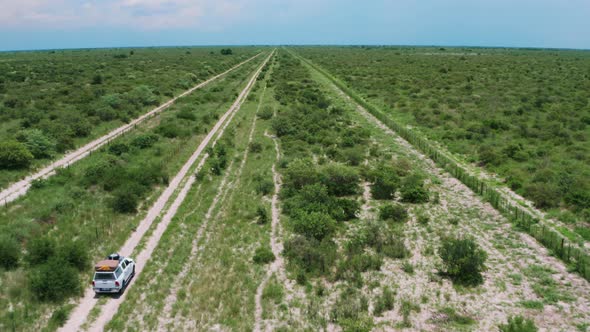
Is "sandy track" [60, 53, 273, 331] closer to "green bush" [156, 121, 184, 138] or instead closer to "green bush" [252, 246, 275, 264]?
"green bush" [156, 121, 184, 138]

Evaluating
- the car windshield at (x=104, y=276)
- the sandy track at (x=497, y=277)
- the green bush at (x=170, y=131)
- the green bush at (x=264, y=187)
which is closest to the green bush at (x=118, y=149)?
the green bush at (x=170, y=131)

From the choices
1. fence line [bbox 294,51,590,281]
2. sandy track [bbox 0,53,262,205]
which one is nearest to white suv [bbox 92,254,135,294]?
sandy track [bbox 0,53,262,205]

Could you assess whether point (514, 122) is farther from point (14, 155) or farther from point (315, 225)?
point (14, 155)

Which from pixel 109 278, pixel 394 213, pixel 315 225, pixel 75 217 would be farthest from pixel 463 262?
pixel 75 217

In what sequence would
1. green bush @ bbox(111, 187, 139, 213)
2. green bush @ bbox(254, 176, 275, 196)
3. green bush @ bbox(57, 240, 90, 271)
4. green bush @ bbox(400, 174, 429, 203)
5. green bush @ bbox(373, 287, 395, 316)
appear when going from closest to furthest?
green bush @ bbox(373, 287, 395, 316) → green bush @ bbox(57, 240, 90, 271) → green bush @ bbox(111, 187, 139, 213) → green bush @ bbox(400, 174, 429, 203) → green bush @ bbox(254, 176, 275, 196)

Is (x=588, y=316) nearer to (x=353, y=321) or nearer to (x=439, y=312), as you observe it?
(x=439, y=312)
